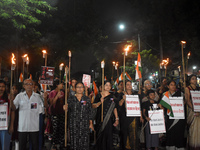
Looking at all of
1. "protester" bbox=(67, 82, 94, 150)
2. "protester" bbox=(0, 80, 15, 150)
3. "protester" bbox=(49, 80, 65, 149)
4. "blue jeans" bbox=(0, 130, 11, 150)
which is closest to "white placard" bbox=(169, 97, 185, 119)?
"protester" bbox=(67, 82, 94, 150)

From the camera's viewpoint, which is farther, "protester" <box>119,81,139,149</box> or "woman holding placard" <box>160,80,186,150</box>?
"protester" <box>119,81,139,149</box>

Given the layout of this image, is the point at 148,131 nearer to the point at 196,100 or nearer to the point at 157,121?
the point at 157,121

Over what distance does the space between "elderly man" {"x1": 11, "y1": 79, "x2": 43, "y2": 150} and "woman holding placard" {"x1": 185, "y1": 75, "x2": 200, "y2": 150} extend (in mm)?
4232

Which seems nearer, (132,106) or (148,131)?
(132,106)

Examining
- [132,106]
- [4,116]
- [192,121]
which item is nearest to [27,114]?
[4,116]

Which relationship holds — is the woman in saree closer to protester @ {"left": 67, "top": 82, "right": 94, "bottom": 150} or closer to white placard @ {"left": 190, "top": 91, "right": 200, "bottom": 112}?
protester @ {"left": 67, "top": 82, "right": 94, "bottom": 150}

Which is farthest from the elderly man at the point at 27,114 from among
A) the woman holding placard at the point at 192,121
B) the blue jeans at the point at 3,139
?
the woman holding placard at the point at 192,121

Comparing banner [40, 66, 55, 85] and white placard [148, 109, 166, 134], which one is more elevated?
banner [40, 66, 55, 85]

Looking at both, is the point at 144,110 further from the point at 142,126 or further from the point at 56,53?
the point at 56,53

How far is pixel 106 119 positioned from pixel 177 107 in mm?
2131

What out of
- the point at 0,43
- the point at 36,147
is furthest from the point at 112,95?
the point at 0,43

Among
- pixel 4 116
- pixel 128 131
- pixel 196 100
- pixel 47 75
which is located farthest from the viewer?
pixel 47 75

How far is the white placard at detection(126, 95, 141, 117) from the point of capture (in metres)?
5.81

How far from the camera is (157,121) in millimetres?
5980
